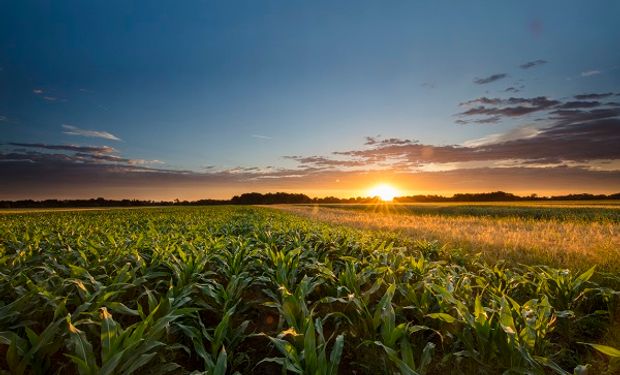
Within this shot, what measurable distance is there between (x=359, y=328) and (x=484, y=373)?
127 centimetres

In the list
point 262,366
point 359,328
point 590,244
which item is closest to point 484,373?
point 359,328

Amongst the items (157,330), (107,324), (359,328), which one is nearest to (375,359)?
(359,328)

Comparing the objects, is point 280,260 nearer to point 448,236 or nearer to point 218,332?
point 218,332

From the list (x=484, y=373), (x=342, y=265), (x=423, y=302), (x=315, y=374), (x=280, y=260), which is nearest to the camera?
(x=315, y=374)

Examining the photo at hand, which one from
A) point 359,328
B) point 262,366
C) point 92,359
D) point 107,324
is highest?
point 107,324

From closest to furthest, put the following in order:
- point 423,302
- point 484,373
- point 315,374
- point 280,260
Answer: point 315,374, point 484,373, point 423,302, point 280,260

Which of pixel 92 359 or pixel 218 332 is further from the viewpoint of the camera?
pixel 218 332

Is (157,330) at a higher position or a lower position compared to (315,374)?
higher

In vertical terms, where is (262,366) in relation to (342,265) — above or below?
below

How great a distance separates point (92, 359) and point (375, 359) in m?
2.48

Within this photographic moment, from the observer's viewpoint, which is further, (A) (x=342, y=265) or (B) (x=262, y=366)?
(A) (x=342, y=265)

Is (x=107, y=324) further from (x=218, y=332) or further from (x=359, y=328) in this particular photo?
(x=359, y=328)

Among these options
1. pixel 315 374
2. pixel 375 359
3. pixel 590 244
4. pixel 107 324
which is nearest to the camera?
pixel 315 374

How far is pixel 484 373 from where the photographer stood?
3.15m
